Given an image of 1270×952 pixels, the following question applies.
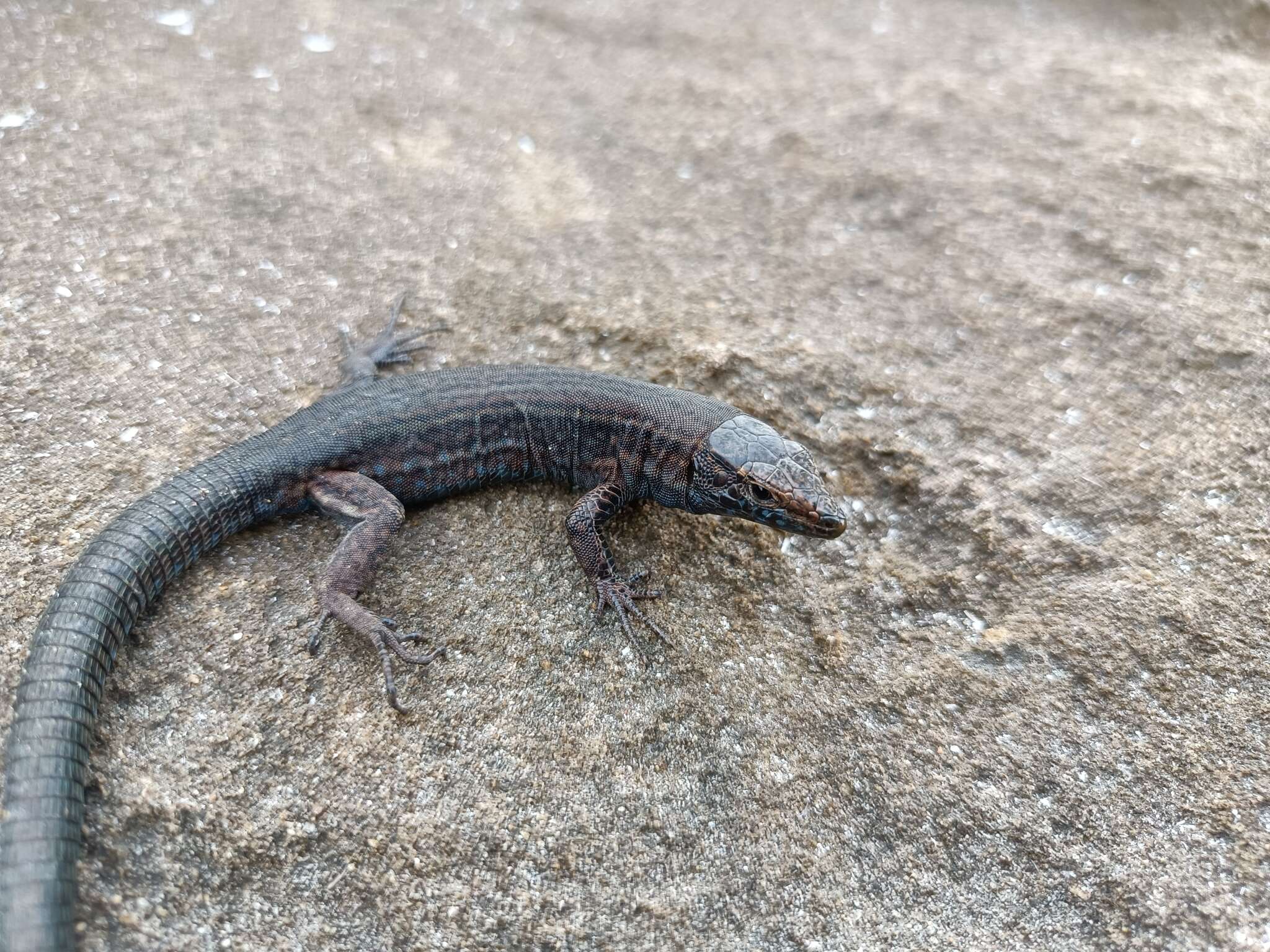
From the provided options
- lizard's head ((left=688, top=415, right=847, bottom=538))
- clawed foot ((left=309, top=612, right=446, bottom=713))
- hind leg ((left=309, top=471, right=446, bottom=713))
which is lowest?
clawed foot ((left=309, top=612, right=446, bottom=713))

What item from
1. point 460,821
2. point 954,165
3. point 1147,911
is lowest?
point 460,821

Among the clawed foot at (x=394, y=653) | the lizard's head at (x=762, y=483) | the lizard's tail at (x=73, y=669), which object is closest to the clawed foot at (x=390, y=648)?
the clawed foot at (x=394, y=653)

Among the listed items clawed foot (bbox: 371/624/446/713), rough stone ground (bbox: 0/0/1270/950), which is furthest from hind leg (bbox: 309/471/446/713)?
rough stone ground (bbox: 0/0/1270/950)

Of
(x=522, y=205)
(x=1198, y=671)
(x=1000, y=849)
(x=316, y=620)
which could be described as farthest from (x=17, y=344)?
(x=1198, y=671)

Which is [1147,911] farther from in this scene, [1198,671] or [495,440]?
[495,440]

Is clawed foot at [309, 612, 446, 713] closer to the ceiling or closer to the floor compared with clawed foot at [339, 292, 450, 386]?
closer to the floor

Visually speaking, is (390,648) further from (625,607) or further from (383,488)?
(625,607)

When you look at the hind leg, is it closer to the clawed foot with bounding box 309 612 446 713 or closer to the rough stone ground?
the clawed foot with bounding box 309 612 446 713
